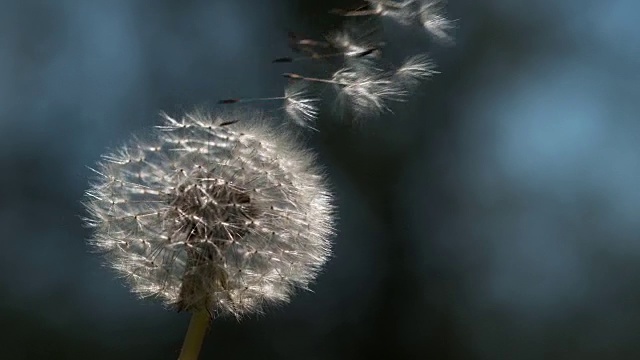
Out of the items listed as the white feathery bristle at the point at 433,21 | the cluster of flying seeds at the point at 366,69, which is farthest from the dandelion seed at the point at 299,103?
the white feathery bristle at the point at 433,21

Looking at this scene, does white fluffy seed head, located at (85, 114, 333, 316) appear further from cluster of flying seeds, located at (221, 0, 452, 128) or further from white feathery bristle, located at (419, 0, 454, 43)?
white feathery bristle, located at (419, 0, 454, 43)

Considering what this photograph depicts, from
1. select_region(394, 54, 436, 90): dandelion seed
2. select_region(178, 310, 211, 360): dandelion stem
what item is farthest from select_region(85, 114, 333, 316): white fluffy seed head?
select_region(394, 54, 436, 90): dandelion seed

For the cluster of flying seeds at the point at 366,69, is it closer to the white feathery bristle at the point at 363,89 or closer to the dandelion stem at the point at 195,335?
the white feathery bristle at the point at 363,89

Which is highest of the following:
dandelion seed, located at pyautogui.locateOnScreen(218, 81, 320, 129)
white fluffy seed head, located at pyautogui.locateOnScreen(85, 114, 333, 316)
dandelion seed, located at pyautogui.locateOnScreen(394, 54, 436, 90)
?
dandelion seed, located at pyautogui.locateOnScreen(394, 54, 436, 90)

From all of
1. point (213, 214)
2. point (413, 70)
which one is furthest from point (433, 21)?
point (213, 214)

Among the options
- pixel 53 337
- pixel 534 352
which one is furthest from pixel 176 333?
pixel 534 352

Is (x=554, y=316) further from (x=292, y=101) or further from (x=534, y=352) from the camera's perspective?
(x=292, y=101)
